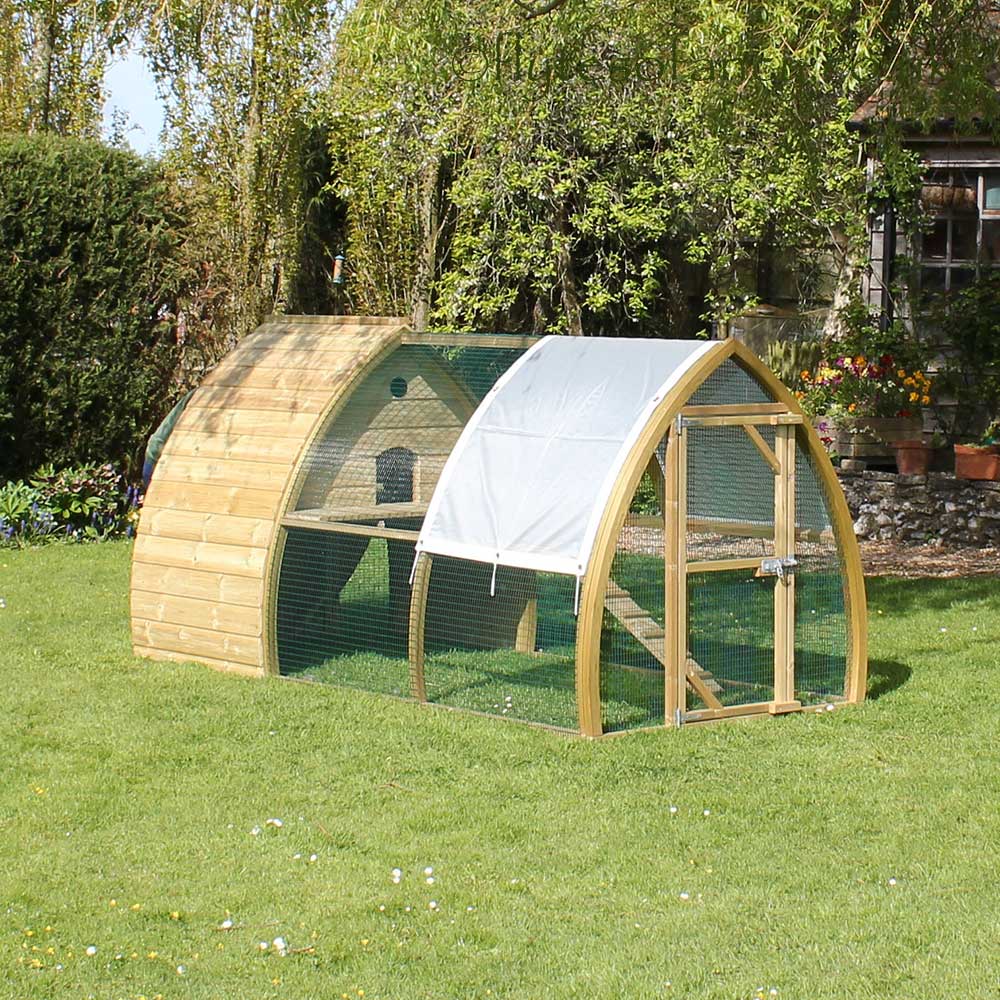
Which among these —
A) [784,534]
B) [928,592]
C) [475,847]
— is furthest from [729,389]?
[928,592]

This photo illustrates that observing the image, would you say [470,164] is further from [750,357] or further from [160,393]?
[750,357]

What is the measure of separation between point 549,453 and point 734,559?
1.00 meters

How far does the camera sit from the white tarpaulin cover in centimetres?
657

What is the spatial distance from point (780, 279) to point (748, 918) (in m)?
12.3

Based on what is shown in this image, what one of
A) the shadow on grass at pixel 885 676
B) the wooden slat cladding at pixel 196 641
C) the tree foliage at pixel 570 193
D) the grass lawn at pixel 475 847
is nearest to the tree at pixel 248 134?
the tree foliage at pixel 570 193

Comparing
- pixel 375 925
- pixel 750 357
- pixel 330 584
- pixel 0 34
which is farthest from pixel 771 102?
pixel 0 34

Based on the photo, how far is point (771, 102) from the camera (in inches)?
357

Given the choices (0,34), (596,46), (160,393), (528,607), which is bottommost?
(528,607)

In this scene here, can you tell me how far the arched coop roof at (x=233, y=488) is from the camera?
7.84 meters

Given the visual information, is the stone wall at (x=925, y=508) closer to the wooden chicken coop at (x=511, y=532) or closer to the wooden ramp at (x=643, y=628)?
the wooden chicken coop at (x=511, y=532)

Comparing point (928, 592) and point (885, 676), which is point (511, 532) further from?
point (928, 592)

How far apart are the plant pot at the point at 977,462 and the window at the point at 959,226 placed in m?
1.76

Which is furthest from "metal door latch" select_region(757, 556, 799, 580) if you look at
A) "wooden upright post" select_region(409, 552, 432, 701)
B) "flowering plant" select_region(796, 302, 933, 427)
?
"flowering plant" select_region(796, 302, 933, 427)

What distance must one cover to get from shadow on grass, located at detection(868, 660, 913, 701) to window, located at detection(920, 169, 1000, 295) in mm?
6563
